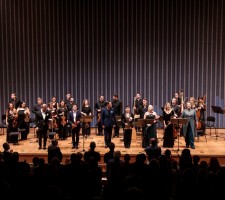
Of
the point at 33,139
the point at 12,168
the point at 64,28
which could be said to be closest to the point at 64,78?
the point at 64,28

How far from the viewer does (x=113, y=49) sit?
16.5m

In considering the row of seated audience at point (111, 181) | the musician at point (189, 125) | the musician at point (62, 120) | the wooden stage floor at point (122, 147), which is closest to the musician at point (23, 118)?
the wooden stage floor at point (122, 147)

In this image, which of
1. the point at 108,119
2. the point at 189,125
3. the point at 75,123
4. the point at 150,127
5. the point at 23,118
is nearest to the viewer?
the point at 189,125

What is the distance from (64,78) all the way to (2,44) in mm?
2974

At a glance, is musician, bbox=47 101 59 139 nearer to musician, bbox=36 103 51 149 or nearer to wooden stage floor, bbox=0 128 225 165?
wooden stage floor, bbox=0 128 225 165

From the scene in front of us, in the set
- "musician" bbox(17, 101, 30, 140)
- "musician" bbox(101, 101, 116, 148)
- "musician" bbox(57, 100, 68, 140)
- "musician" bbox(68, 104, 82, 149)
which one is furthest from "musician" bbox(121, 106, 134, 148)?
"musician" bbox(17, 101, 30, 140)

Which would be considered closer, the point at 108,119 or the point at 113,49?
the point at 108,119

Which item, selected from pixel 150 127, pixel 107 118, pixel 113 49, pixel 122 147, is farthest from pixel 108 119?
pixel 113 49

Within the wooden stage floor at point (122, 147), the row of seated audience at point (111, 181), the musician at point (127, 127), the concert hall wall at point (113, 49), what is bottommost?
the wooden stage floor at point (122, 147)

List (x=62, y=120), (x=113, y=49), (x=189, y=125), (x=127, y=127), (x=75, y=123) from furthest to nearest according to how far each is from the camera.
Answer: (x=113, y=49), (x=62, y=120), (x=127, y=127), (x=75, y=123), (x=189, y=125)

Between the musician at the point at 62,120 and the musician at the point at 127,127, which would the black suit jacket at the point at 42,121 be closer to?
the musician at the point at 62,120

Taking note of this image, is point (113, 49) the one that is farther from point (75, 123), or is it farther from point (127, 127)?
point (75, 123)

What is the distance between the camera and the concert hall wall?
16.0 m

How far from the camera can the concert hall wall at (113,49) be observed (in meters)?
16.0
